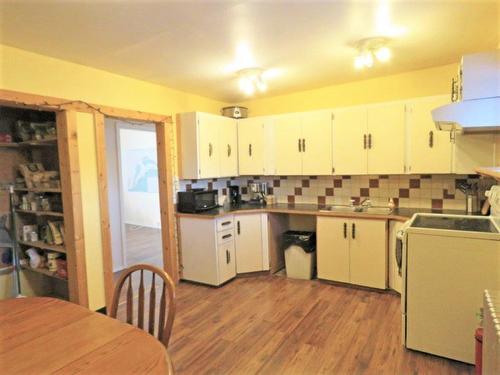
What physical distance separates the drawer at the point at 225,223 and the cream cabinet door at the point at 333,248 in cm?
99

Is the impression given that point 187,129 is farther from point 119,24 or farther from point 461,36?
point 461,36

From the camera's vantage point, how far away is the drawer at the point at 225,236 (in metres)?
3.43

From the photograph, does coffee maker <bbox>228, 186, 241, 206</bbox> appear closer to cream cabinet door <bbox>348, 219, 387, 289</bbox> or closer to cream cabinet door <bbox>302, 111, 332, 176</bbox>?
cream cabinet door <bbox>302, 111, 332, 176</bbox>

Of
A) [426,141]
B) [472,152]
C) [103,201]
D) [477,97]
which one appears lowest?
[103,201]

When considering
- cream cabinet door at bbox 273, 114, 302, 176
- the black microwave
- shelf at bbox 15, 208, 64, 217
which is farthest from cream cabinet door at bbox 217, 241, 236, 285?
shelf at bbox 15, 208, 64, 217

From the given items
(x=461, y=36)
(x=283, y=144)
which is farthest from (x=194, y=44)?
(x=461, y=36)

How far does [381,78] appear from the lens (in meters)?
3.42

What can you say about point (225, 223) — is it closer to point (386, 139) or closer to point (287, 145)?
point (287, 145)

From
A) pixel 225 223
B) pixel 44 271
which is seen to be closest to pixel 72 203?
pixel 44 271

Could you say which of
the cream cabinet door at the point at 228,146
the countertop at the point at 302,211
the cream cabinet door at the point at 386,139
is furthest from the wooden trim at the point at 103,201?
the cream cabinet door at the point at 386,139

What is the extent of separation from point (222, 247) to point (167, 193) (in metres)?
0.88

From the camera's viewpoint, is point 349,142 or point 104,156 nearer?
point 104,156

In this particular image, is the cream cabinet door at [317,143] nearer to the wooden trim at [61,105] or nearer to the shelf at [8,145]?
the wooden trim at [61,105]

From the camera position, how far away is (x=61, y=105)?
8.38 ft
